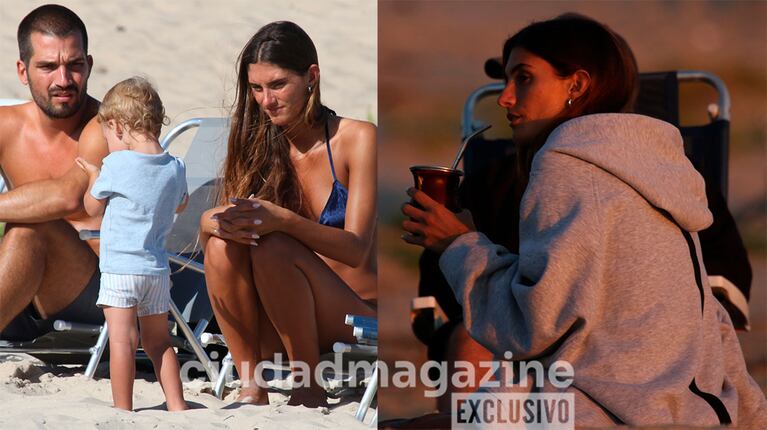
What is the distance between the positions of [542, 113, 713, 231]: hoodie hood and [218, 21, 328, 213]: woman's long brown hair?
159 cm

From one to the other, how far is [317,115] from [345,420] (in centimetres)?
86

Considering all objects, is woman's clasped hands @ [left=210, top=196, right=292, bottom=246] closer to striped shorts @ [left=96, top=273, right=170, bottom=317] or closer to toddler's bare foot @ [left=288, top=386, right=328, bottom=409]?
striped shorts @ [left=96, top=273, right=170, bottom=317]

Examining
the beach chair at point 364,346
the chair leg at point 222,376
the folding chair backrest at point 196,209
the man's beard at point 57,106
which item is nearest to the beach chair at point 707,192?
the beach chair at point 364,346

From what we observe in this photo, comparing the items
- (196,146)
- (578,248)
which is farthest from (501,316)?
(196,146)

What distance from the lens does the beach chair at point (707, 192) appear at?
2.52 m

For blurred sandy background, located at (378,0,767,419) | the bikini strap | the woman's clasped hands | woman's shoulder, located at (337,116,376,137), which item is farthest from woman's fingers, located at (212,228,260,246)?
blurred sandy background, located at (378,0,767,419)

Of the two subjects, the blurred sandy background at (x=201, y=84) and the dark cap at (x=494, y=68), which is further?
the blurred sandy background at (x=201, y=84)

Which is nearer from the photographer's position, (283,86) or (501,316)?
(501,316)

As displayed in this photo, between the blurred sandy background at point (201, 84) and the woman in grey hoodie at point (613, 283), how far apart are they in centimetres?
149

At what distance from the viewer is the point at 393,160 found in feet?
22.1

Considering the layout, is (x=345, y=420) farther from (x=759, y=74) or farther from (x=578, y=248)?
(x=759, y=74)

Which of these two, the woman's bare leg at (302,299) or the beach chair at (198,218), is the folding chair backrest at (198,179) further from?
the woman's bare leg at (302,299)

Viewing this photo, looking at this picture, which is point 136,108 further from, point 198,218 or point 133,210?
point 198,218

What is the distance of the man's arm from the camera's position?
129 inches
